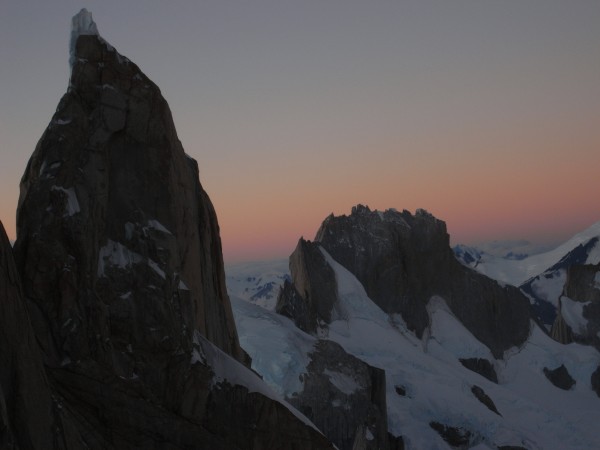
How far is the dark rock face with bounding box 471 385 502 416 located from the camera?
8562 centimetres

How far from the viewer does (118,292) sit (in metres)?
26.2

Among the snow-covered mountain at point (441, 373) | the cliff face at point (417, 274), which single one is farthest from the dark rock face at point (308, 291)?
the cliff face at point (417, 274)

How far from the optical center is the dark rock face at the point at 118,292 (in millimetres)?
24516

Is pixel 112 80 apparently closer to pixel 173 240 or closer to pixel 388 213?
pixel 173 240

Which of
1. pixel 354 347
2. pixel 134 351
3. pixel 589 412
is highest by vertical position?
pixel 134 351

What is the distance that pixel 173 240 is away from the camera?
28203 mm

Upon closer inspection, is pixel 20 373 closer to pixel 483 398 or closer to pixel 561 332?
pixel 483 398

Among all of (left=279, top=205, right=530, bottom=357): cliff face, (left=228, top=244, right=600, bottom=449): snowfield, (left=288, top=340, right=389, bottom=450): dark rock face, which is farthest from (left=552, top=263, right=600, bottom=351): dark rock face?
(left=288, top=340, right=389, bottom=450): dark rock face

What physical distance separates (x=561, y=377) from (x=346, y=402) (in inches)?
2292

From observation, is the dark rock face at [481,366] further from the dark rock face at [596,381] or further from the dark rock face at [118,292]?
the dark rock face at [118,292]

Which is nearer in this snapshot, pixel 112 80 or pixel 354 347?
pixel 112 80

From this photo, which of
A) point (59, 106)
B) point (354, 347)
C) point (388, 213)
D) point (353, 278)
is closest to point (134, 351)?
point (59, 106)

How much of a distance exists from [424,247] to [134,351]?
100m

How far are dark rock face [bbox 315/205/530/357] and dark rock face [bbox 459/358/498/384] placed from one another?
24.2 ft
